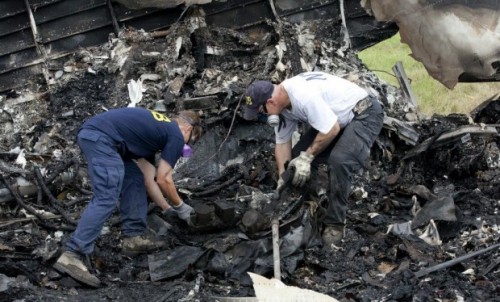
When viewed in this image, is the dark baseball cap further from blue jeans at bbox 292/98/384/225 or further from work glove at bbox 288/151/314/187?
blue jeans at bbox 292/98/384/225

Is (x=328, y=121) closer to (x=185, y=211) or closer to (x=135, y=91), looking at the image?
(x=185, y=211)

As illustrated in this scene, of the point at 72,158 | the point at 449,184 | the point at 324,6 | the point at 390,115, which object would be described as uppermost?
the point at 324,6

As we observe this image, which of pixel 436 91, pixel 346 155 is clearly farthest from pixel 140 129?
pixel 436 91

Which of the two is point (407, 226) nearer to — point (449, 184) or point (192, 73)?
point (449, 184)

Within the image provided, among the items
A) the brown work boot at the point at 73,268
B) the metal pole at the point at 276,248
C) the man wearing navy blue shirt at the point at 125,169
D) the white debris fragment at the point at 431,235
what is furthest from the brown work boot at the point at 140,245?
the white debris fragment at the point at 431,235

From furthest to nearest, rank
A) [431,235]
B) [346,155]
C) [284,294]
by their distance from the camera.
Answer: [431,235] < [346,155] < [284,294]

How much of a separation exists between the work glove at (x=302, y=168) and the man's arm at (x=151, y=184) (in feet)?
3.97

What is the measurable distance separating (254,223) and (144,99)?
9.02ft

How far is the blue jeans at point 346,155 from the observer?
16.9 ft

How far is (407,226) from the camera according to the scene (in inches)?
215

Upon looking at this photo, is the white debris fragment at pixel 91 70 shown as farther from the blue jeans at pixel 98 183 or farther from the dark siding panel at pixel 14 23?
the blue jeans at pixel 98 183

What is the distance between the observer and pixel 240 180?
6652mm

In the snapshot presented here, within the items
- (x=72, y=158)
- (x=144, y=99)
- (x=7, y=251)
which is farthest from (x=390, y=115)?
(x=7, y=251)

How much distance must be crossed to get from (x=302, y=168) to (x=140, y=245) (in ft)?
4.66
